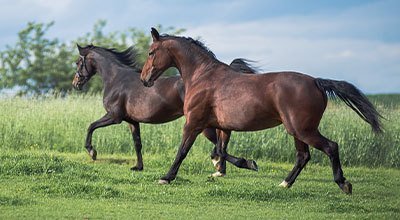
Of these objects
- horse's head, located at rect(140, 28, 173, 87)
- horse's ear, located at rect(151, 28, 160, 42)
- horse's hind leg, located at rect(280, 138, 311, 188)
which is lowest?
horse's hind leg, located at rect(280, 138, 311, 188)

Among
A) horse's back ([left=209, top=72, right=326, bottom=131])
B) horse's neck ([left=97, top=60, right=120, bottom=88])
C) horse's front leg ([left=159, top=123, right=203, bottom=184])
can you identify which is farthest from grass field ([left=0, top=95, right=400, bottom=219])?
horse's neck ([left=97, top=60, right=120, bottom=88])

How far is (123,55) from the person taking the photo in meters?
15.9

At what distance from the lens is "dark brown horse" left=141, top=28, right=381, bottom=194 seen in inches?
428

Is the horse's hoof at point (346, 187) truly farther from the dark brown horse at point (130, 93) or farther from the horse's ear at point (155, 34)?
the horse's ear at point (155, 34)

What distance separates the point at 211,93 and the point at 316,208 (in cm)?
274

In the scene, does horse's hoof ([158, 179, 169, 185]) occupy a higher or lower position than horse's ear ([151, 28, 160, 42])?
lower

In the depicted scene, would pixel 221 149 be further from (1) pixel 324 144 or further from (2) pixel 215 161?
(1) pixel 324 144

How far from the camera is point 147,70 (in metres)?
12.8

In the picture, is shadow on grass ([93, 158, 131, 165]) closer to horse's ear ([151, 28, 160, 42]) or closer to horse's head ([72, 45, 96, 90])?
horse's head ([72, 45, 96, 90])

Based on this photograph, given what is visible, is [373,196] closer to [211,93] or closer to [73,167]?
Answer: [211,93]

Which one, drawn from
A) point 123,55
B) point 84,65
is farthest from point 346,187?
point 84,65

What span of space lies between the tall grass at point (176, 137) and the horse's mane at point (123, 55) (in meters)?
3.09

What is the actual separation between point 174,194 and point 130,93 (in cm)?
442

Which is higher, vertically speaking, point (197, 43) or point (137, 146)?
point (197, 43)
